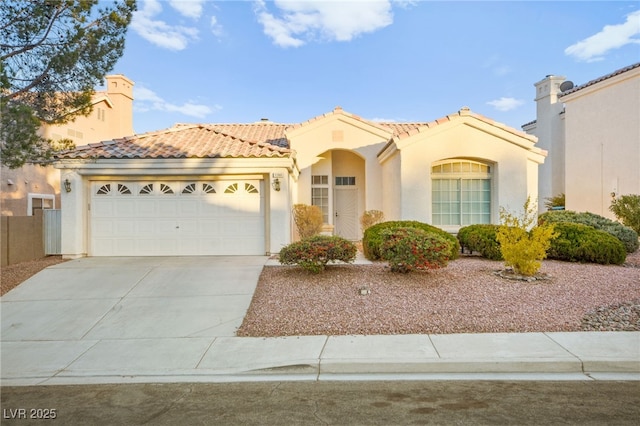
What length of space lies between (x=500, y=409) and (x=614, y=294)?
5.45 metres

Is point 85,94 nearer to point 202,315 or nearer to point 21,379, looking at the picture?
point 202,315

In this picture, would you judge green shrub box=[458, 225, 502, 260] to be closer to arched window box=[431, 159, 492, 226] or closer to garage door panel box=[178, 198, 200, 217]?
arched window box=[431, 159, 492, 226]

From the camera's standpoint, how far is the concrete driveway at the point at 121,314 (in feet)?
19.9

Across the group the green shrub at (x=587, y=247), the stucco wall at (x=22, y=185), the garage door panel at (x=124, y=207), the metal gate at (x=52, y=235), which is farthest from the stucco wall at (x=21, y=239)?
the green shrub at (x=587, y=247)

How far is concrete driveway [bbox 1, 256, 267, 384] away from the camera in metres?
6.06

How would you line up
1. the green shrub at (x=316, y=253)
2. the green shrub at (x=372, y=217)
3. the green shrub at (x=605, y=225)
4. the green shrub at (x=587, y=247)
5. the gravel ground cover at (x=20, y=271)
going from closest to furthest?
the green shrub at (x=316, y=253) < the gravel ground cover at (x=20, y=271) < the green shrub at (x=587, y=247) < the green shrub at (x=605, y=225) < the green shrub at (x=372, y=217)

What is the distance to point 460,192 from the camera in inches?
553

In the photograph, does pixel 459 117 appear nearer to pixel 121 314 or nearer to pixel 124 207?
pixel 124 207

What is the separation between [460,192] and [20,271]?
12.8 meters

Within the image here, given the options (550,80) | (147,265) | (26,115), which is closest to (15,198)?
(147,265)

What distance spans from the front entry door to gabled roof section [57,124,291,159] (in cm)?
571

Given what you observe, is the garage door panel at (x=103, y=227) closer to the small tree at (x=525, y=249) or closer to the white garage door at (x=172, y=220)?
the white garage door at (x=172, y=220)

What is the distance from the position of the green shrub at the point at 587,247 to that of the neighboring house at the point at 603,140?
7418 millimetres

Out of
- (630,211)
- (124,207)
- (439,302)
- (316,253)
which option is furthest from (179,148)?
(630,211)
